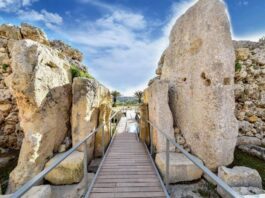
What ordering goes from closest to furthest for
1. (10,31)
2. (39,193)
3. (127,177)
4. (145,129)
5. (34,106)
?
(39,193)
(127,177)
(34,106)
(145,129)
(10,31)

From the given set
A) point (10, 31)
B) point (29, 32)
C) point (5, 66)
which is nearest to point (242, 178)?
point (5, 66)

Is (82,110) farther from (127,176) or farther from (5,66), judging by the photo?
(5,66)

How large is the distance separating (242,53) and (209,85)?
4920 mm

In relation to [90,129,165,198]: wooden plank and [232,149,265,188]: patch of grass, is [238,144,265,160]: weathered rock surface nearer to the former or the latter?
[232,149,265,188]: patch of grass

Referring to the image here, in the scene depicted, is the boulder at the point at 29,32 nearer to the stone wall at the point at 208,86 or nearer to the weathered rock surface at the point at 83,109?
the weathered rock surface at the point at 83,109

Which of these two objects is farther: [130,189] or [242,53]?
[242,53]

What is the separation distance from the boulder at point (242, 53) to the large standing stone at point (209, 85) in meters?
4.08

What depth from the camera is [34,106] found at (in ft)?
16.5

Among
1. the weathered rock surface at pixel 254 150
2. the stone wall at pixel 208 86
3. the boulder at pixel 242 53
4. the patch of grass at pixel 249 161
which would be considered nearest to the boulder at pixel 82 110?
the stone wall at pixel 208 86

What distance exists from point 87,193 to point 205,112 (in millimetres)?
3803

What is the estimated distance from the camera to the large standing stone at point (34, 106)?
4.75 meters

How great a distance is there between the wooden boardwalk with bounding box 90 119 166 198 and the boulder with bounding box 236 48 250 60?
6558 millimetres

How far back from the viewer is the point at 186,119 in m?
5.71

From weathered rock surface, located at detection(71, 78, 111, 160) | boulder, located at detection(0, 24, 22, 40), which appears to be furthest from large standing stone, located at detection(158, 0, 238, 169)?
boulder, located at detection(0, 24, 22, 40)
